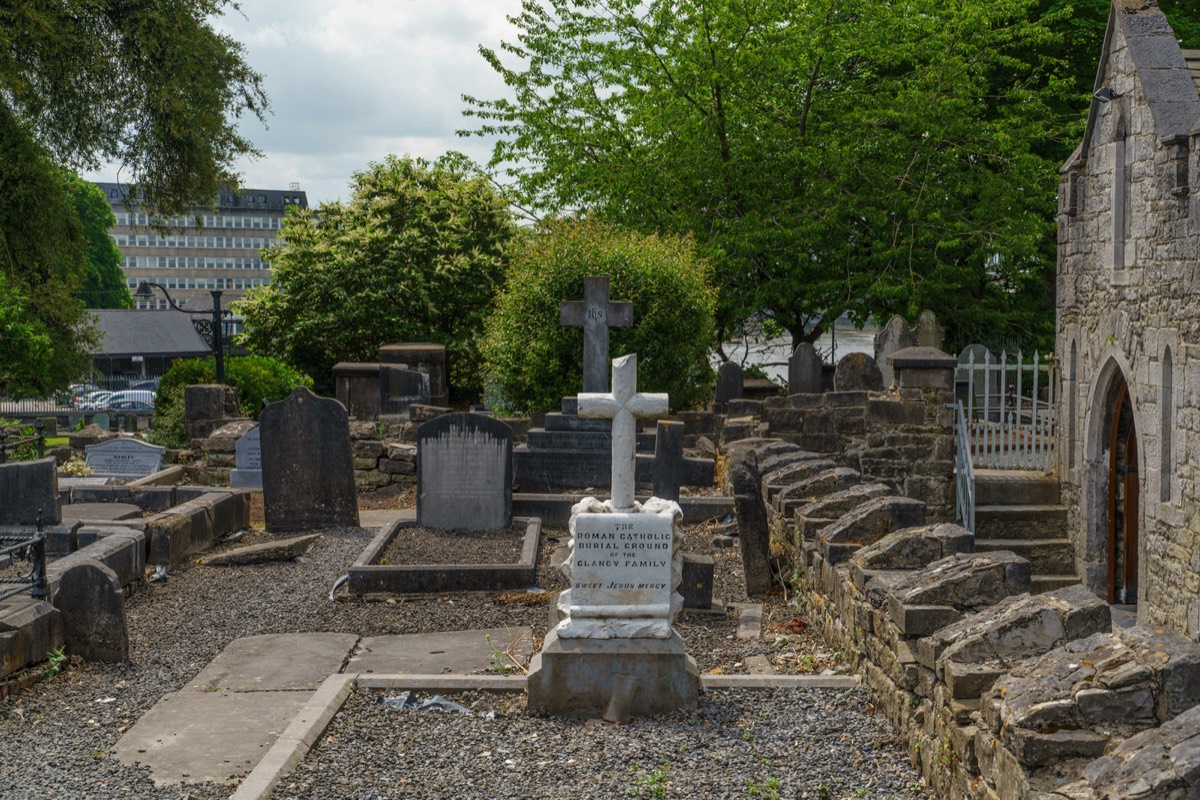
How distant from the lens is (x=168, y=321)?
201 ft

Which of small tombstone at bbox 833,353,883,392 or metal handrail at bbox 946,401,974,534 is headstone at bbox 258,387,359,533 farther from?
small tombstone at bbox 833,353,883,392

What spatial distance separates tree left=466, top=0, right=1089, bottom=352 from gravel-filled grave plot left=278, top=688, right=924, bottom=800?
51.2 feet

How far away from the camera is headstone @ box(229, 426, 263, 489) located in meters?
17.0

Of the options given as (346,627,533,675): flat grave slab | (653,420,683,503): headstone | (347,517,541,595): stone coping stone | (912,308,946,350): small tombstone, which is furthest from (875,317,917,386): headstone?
(346,627,533,675): flat grave slab

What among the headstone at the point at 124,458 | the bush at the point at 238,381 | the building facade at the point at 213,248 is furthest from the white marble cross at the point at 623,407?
the building facade at the point at 213,248

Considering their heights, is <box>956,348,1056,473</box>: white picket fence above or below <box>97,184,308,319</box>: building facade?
below

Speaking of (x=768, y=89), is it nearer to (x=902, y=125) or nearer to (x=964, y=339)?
(x=902, y=125)

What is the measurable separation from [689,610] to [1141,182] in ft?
22.6

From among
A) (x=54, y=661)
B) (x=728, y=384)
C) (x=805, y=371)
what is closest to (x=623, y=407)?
(x=54, y=661)

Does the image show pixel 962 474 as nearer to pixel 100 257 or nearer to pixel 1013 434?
pixel 1013 434

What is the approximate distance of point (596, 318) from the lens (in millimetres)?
17891

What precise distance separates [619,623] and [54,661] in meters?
3.79

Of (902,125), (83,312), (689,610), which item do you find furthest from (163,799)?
(902,125)

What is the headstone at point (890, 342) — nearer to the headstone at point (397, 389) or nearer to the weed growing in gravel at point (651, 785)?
the headstone at point (397, 389)
